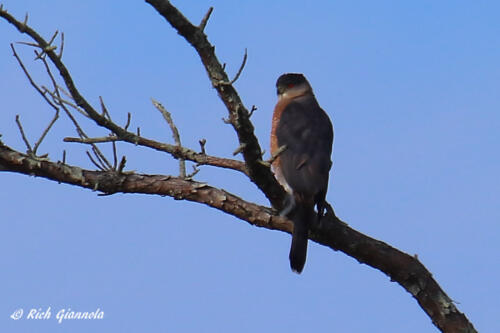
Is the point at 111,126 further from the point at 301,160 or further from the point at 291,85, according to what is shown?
the point at 291,85

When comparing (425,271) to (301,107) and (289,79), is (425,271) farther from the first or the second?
(289,79)

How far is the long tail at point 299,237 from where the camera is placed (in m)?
4.70

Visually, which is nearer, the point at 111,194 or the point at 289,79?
the point at 111,194

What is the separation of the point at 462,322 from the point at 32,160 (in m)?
2.47

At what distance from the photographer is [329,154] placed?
17.3 ft

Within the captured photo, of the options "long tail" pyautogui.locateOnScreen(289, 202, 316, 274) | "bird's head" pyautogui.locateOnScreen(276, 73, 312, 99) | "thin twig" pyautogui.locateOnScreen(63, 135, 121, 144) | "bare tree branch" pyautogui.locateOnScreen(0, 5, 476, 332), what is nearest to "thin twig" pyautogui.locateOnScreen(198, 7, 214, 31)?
"bare tree branch" pyautogui.locateOnScreen(0, 5, 476, 332)

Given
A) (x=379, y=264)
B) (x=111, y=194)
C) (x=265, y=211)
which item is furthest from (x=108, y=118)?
(x=379, y=264)

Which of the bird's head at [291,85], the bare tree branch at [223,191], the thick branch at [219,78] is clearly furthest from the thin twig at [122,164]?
the bird's head at [291,85]

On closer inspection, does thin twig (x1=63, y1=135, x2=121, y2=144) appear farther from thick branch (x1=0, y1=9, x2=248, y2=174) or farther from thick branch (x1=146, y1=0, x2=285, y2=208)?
thick branch (x1=146, y1=0, x2=285, y2=208)

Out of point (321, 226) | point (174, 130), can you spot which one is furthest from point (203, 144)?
point (321, 226)

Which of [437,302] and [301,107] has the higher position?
[301,107]

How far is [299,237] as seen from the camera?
15.4 feet

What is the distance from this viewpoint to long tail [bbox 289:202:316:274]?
15.4ft

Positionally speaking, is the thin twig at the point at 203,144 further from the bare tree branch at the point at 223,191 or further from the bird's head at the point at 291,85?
the bird's head at the point at 291,85
